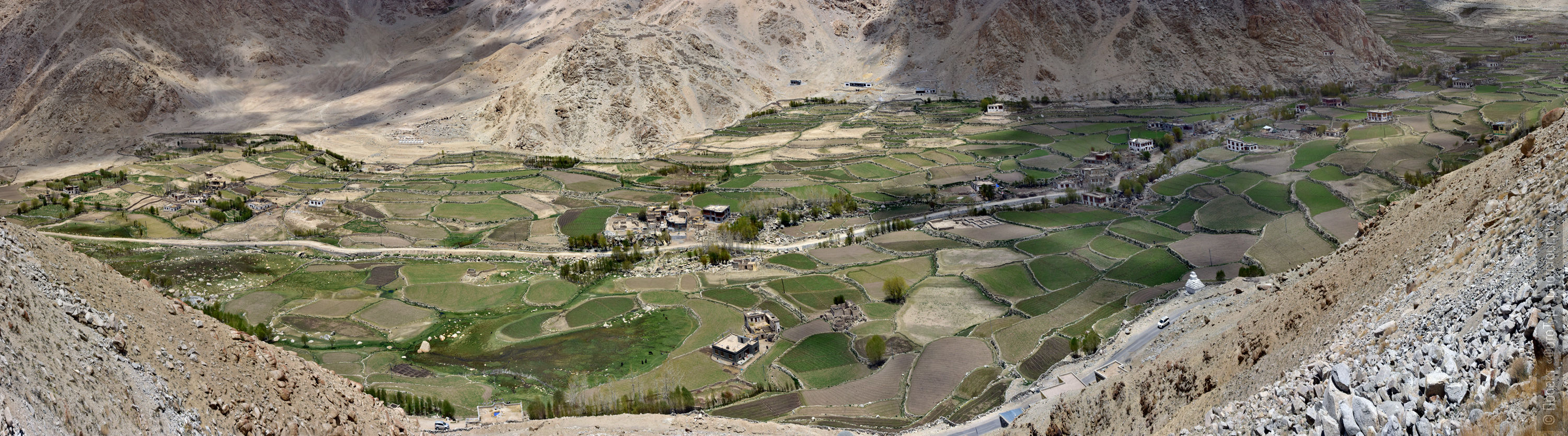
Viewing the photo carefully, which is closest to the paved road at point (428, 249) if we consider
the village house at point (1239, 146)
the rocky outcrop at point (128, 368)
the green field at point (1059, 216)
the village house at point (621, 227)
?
the village house at point (621, 227)

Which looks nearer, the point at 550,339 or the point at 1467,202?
the point at 1467,202

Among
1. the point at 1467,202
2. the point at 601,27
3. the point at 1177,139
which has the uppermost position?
the point at 601,27

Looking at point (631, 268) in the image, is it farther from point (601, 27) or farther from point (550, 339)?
point (601, 27)

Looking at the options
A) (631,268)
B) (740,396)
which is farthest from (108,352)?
(631,268)

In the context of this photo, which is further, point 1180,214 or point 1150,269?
point 1180,214

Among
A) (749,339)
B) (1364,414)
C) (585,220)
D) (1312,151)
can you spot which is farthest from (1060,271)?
(1364,414)

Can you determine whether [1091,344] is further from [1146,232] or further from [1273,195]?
[1273,195]

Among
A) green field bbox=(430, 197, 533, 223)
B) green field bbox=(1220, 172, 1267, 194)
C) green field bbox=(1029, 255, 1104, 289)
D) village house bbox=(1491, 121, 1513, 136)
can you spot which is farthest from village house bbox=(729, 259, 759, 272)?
village house bbox=(1491, 121, 1513, 136)
